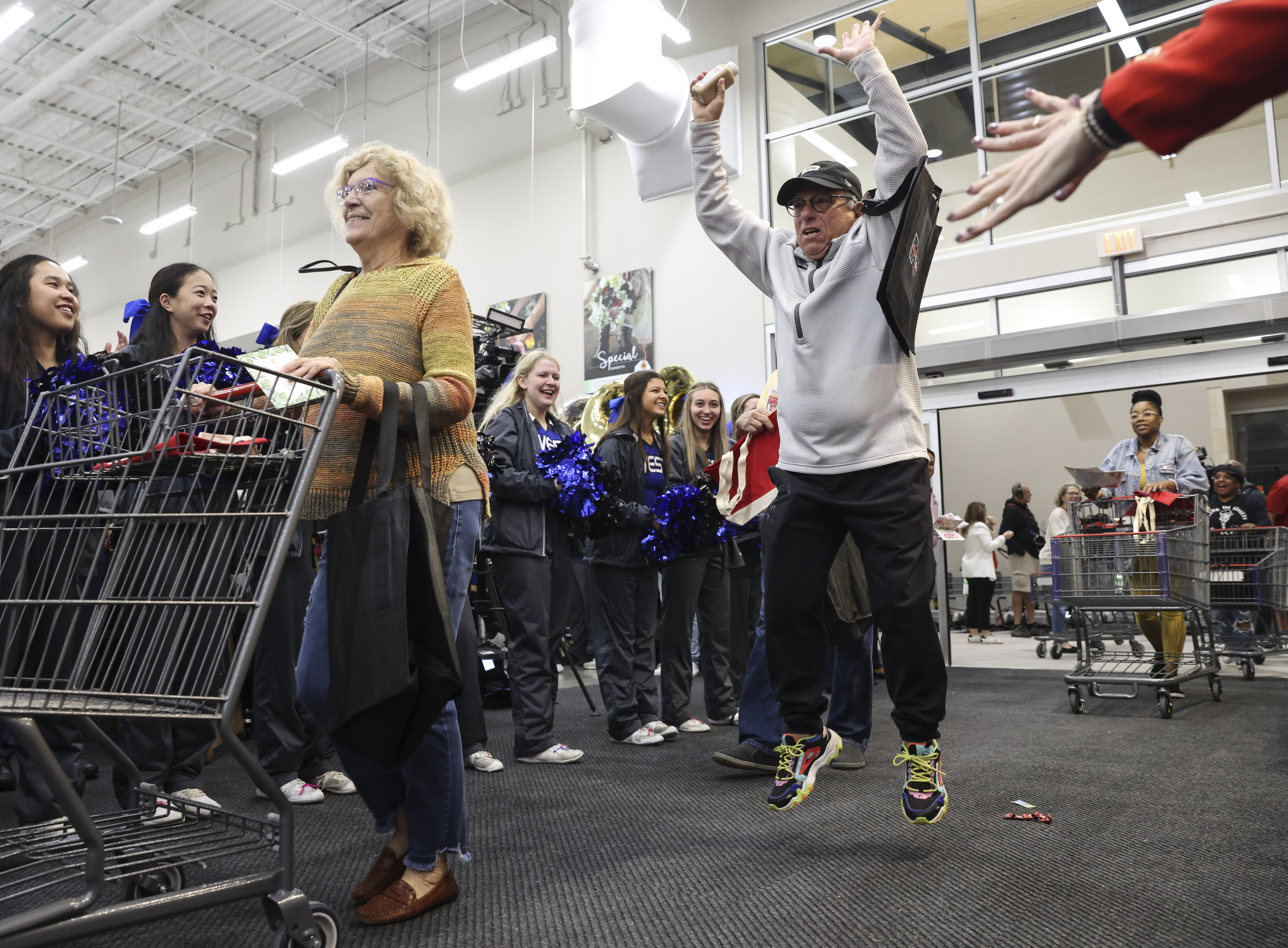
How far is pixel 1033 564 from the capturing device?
10867 millimetres

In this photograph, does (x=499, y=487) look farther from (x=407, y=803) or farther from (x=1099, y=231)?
(x=1099, y=231)

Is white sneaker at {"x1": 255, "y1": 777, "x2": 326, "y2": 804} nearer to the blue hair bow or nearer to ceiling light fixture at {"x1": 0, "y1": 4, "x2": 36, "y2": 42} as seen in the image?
the blue hair bow

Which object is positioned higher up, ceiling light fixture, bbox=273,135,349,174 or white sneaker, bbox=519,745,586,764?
ceiling light fixture, bbox=273,135,349,174

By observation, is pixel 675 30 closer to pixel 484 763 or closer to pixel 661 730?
pixel 661 730

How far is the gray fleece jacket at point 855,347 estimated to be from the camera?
2152mm

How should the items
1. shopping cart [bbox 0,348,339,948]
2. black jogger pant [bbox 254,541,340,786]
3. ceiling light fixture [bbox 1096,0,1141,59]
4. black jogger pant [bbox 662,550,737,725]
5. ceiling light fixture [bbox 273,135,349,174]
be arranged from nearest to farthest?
shopping cart [bbox 0,348,339,948] → black jogger pant [bbox 254,541,340,786] → black jogger pant [bbox 662,550,737,725] → ceiling light fixture [bbox 1096,0,1141,59] → ceiling light fixture [bbox 273,135,349,174]

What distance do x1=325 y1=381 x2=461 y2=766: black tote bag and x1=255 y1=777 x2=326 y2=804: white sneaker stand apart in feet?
4.53

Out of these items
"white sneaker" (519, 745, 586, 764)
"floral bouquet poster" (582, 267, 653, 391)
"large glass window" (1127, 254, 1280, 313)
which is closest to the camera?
"white sneaker" (519, 745, 586, 764)

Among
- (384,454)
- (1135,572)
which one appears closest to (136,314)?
(384,454)

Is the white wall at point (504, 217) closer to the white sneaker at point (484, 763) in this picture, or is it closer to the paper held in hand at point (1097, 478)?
the paper held in hand at point (1097, 478)

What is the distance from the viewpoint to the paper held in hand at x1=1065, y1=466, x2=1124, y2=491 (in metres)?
4.80

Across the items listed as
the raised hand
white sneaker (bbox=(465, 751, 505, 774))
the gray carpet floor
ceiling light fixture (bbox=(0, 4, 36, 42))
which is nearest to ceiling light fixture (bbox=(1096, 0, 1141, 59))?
the gray carpet floor

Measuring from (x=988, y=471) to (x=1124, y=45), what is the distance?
21.0 ft

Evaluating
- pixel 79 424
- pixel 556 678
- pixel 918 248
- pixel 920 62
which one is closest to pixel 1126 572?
pixel 556 678
